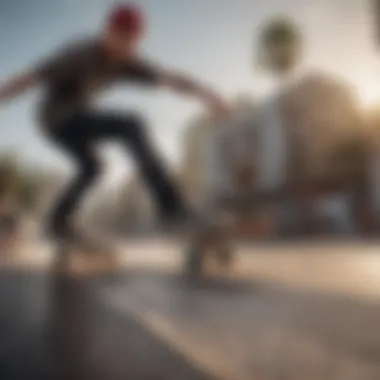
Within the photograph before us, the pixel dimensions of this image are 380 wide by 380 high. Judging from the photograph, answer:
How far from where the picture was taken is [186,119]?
1533 millimetres

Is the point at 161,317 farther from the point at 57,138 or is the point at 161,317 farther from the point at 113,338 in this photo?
the point at 57,138

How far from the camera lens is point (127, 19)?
148 centimetres

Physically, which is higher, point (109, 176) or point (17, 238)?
point (109, 176)

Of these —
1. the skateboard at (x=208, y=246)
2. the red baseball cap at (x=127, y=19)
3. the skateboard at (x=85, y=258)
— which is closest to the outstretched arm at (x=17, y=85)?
the red baseball cap at (x=127, y=19)

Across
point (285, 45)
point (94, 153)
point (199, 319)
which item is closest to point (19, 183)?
point (94, 153)

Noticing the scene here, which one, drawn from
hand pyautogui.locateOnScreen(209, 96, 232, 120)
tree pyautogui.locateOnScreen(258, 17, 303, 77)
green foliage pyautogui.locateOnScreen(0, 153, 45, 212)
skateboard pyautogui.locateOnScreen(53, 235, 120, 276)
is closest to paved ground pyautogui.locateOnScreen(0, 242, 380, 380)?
skateboard pyautogui.locateOnScreen(53, 235, 120, 276)

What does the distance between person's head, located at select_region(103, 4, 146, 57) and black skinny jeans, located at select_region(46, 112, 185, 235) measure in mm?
183

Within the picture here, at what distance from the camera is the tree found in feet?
5.00

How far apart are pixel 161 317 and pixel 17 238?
0.45 meters

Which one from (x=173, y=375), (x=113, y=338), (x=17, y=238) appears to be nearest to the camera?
(x=173, y=375)

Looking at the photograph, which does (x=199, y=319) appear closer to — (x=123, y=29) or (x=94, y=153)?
(x=94, y=153)

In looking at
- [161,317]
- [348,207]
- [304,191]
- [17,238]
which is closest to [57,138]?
[17,238]

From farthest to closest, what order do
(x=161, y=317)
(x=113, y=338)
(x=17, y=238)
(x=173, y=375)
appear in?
(x=17, y=238) → (x=161, y=317) → (x=113, y=338) → (x=173, y=375)

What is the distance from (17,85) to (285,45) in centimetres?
72
